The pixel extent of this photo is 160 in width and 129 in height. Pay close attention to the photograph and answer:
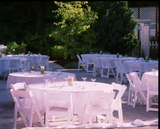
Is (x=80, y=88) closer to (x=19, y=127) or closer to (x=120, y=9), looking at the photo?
(x=19, y=127)

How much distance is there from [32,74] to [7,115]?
1280 mm

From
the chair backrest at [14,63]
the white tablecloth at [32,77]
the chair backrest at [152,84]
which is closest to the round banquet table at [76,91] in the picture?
the white tablecloth at [32,77]

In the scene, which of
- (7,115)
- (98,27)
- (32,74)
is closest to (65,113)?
(7,115)

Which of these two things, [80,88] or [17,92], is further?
[80,88]

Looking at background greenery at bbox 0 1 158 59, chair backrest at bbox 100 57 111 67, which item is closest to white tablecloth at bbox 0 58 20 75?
chair backrest at bbox 100 57 111 67

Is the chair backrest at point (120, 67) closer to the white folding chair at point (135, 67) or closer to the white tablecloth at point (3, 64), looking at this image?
the white folding chair at point (135, 67)

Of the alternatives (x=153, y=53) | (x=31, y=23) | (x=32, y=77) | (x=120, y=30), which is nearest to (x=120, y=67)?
(x=32, y=77)

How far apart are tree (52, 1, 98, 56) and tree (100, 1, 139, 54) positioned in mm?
1017

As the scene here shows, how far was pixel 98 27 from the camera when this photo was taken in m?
A: 19.3

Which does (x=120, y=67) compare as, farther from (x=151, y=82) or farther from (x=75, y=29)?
(x=75, y=29)

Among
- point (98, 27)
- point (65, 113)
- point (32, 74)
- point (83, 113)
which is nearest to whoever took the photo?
point (65, 113)

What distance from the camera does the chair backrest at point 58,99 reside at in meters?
4.13

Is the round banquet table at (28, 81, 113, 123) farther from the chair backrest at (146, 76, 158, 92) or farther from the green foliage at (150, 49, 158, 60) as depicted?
the green foliage at (150, 49, 158, 60)

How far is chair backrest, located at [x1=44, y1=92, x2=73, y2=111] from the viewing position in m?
4.13
